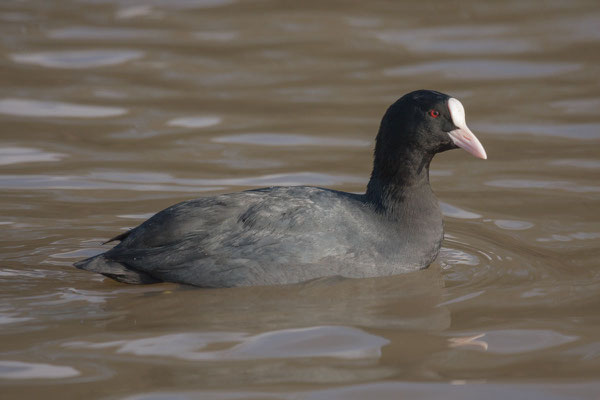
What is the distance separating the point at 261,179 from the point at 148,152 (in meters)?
1.23

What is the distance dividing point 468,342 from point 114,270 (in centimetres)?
193

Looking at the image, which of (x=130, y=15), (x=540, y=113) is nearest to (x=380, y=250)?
(x=540, y=113)

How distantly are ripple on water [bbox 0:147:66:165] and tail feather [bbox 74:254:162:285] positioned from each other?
2.88 meters

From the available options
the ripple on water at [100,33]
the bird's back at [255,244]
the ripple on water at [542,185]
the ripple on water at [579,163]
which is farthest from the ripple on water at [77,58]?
the bird's back at [255,244]

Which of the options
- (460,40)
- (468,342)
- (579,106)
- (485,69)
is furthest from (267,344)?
(460,40)

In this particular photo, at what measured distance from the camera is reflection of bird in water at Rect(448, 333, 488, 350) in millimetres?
4543

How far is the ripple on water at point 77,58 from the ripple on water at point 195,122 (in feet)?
6.20

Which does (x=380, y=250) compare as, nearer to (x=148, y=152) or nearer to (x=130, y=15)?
(x=148, y=152)

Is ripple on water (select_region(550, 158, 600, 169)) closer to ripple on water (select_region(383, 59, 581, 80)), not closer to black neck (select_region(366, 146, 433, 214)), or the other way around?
ripple on water (select_region(383, 59, 581, 80))

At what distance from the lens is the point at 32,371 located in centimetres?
421

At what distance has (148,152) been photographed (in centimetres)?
828

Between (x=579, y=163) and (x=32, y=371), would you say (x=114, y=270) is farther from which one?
(x=579, y=163)

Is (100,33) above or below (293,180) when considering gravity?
above

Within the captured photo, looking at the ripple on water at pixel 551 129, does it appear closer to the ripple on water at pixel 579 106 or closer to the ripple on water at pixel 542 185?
the ripple on water at pixel 579 106
